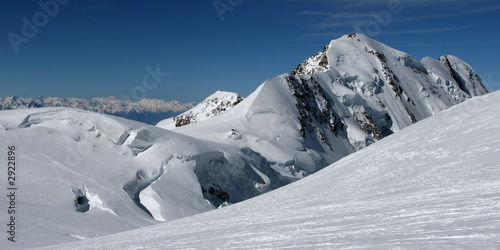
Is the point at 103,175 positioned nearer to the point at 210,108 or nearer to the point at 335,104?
the point at 335,104

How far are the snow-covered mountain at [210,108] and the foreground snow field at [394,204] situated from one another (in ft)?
147

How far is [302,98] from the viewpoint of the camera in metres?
48.0

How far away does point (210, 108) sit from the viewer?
5850 centimetres

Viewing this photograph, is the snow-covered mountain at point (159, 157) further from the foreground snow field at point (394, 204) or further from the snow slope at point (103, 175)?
the foreground snow field at point (394, 204)

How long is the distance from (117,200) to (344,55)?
56.1m

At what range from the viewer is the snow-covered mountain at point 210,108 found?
56.7m

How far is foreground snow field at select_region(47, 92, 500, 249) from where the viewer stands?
5.23 meters

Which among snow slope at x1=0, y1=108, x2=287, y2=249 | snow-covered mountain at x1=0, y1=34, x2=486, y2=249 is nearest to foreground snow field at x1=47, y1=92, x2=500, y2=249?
snow-covered mountain at x1=0, y1=34, x2=486, y2=249

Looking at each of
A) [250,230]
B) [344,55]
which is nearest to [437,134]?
[250,230]

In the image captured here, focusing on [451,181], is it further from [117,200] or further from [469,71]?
[469,71]

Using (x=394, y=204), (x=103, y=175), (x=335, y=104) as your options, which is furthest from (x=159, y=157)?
(x=335, y=104)

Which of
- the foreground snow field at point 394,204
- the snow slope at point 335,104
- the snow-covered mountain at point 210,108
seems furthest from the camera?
the snow-covered mountain at point 210,108

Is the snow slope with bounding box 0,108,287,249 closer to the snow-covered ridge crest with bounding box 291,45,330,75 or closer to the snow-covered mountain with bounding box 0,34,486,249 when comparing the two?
the snow-covered mountain with bounding box 0,34,486,249

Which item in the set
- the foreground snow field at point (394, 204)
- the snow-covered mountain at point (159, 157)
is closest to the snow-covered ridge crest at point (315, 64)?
the snow-covered mountain at point (159, 157)
